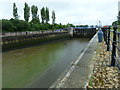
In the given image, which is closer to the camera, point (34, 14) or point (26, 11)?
point (26, 11)

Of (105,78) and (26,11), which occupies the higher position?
(26,11)

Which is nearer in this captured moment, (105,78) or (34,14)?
(105,78)

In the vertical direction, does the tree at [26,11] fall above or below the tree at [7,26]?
above

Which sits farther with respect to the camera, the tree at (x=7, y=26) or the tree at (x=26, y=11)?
the tree at (x=26, y=11)

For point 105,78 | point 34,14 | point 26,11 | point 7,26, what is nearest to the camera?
point 105,78

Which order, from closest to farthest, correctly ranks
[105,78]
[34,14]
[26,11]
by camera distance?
[105,78], [26,11], [34,14]

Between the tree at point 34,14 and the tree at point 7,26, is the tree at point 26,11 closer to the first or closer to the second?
the tree at point 34,14

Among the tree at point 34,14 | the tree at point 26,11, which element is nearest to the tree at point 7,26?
the tree at point 26,11

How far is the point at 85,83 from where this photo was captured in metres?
1.79

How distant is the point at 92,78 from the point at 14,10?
31.2 m

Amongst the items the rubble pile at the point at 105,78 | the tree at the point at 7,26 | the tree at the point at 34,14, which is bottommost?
the rubble pile at the point at 105,78

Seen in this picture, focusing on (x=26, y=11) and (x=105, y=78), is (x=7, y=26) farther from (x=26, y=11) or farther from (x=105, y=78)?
(x=105, y=78)

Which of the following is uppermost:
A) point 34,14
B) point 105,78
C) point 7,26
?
point 34,14

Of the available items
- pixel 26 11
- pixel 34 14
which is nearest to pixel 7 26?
pixel 26 11
